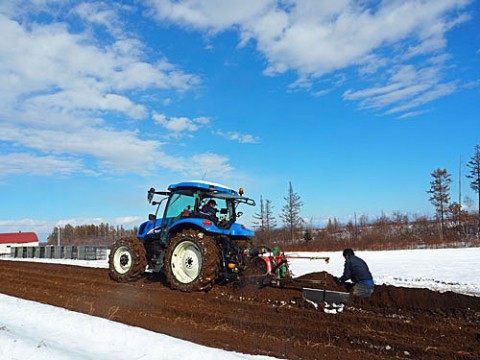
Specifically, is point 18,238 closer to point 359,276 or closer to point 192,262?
point 192,262

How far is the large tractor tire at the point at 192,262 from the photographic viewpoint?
7879 millimetres

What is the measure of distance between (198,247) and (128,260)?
2830 millimetres

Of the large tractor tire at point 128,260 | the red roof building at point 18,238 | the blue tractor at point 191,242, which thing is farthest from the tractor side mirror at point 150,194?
the red roof building at point 18,238

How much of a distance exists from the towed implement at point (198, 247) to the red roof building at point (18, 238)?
60960 mm

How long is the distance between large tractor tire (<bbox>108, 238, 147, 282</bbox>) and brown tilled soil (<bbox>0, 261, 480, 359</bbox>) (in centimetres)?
86

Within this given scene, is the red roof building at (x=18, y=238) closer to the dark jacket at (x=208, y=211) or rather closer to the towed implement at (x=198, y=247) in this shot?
the towed implement at (x=198, y=247)

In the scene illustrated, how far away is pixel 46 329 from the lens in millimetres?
5703

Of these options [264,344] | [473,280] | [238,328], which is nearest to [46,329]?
[238,328]

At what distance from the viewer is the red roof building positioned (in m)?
61.5

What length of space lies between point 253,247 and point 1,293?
5835 mm

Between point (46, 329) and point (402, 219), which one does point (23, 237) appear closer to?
point (402, 219)

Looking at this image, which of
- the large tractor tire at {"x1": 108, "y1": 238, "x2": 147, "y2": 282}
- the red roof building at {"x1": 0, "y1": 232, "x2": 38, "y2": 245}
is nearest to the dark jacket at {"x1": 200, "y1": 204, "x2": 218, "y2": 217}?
the large tractor tire at {"x1": 108, "y1": 238, "x2": 147, "y2": 282}

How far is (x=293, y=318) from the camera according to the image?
593cm

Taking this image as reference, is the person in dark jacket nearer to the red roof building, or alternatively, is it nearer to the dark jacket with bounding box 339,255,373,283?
the dark jacket with bounding box 339,255,373,283
